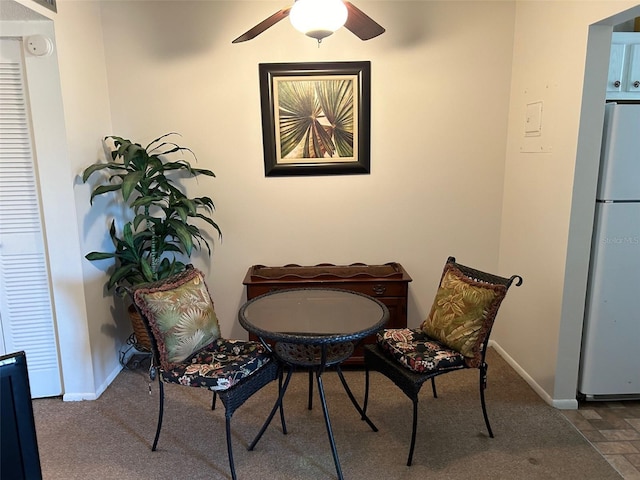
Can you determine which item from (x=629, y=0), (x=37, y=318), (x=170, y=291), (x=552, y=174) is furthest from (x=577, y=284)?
(x=37, y=318)

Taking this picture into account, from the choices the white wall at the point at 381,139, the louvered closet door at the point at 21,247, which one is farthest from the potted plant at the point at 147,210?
the louvered closet door at the point at 21,247

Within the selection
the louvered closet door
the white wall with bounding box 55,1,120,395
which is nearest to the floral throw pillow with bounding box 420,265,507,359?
the white wall with bounding box 55,1,120,395

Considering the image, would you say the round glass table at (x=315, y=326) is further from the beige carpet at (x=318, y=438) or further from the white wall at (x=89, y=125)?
the white wall at (x=89, y=125)

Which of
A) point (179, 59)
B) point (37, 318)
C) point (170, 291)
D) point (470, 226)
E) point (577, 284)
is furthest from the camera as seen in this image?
point (470, 226)

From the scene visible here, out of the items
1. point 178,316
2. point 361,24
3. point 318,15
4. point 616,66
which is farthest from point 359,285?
point 616,66

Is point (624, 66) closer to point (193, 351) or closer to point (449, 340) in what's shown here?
point (449, 340)

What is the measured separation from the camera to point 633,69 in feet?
7.89

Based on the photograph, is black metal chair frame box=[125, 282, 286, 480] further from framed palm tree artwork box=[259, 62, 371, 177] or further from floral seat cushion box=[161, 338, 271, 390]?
framed palm tree artwork box=[259, 62, 371, 177]

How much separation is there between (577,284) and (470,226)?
37.7 inches

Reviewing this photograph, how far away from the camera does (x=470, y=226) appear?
10.9 ft

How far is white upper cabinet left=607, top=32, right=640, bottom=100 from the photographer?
7.82ft

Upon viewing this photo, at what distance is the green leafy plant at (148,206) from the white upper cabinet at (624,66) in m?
2.45

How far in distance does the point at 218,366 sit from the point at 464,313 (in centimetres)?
125

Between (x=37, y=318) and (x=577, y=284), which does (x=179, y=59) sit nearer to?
(x=37, y=318)
